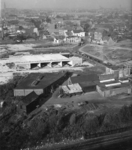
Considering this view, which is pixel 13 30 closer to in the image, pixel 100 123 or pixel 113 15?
pixel 113 15

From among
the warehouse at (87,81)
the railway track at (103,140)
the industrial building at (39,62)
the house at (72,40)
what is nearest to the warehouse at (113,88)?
the warehouse at (87,81)

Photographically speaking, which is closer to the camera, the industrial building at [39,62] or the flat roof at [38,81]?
the flat roof at [38,81]

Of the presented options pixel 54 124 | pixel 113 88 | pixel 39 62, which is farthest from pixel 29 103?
pixel 39 62

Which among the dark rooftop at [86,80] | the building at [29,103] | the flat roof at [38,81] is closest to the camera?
the building at [29,103]

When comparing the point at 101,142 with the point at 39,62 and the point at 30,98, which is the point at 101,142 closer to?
the point at 30,98

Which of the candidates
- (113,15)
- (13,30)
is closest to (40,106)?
(13,30)

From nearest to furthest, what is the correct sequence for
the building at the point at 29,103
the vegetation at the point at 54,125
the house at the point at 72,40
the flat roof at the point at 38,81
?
the vegetation at the point at 54,125 → the building at the point at 29,103 → the flat roof at the point at 38,81 → the house at the point at 72,40

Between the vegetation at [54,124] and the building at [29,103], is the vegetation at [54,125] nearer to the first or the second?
the vegetation at [54,124]
